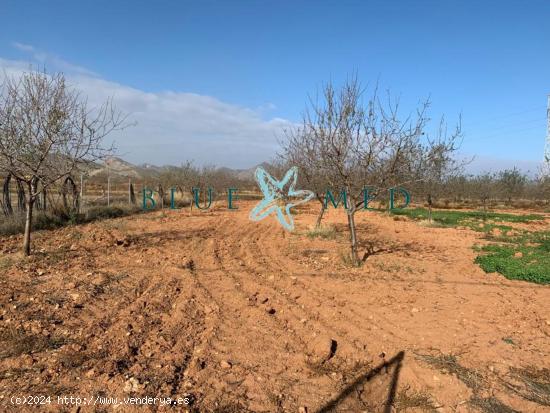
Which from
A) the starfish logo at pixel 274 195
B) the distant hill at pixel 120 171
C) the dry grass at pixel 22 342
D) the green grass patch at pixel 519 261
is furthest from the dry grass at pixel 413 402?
the starfish logo at pixel 274 195

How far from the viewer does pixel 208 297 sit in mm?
5090

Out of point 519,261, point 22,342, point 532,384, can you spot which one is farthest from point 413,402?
point 519,261

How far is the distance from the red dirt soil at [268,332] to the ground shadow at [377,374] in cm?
1

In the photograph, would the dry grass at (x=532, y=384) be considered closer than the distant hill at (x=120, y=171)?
Yes

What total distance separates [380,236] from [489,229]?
514cm

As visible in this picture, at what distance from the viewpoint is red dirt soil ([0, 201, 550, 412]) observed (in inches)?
119

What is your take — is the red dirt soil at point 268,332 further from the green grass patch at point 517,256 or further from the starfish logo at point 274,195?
the starfish logo at point 274,195

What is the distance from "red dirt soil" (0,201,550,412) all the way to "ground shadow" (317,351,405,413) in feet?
0.04

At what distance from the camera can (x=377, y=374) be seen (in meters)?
3.36

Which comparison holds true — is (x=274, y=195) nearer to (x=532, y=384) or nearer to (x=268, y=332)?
(x=268, y=332)

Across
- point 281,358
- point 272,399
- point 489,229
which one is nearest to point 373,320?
point 281,358

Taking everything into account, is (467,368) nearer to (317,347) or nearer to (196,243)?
(317,347)

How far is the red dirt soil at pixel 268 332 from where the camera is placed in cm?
302

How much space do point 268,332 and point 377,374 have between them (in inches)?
50.9
